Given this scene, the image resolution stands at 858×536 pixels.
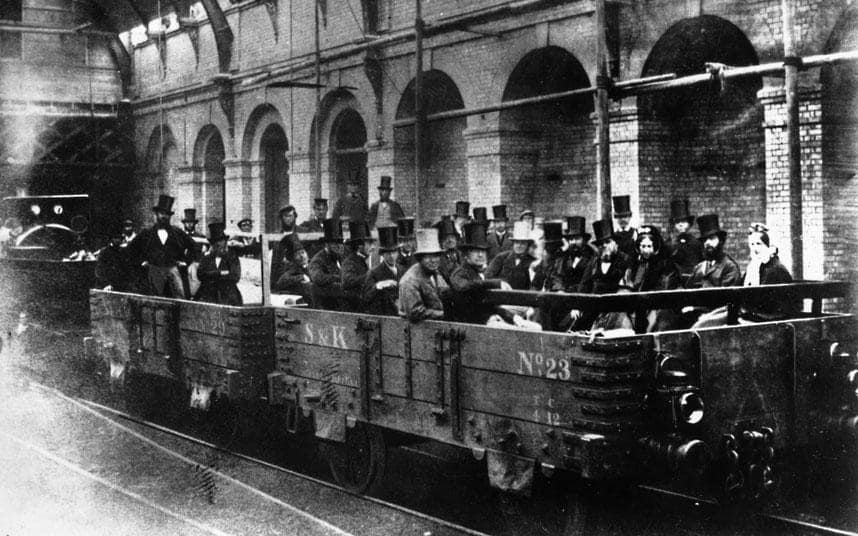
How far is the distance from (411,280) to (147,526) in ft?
8.24

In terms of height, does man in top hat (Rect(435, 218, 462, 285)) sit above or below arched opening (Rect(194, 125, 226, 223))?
below

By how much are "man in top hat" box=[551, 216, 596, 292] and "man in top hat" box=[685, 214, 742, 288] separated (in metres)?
1.00

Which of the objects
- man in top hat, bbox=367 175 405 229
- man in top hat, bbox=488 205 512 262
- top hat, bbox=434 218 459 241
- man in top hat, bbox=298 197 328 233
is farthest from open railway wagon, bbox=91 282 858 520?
man in top hat, bbox=367 175 405 229

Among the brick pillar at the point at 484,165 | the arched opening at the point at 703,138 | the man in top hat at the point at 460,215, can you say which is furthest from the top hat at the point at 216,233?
the brick pillar at the point at 484,165

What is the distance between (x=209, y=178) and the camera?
27531mm

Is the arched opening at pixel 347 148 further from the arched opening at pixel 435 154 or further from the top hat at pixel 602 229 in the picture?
the top hat at pixel 602 229

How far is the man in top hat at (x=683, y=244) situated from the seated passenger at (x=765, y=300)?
1.53m

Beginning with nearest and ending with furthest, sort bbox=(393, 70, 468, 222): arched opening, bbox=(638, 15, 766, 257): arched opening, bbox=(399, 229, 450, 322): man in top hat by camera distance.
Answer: bbox=(399, 229, 450, 322): man in top hat, bbox=(638, 15, 766, 257): arched opening, bbox=(393, 70, 468, 222): arched opening

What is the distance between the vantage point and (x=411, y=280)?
6680mm

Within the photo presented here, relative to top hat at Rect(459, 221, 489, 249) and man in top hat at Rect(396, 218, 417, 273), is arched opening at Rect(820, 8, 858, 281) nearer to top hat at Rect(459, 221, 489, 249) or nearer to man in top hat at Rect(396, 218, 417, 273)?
man in top hat at Rect(396, 218, 417, 273)

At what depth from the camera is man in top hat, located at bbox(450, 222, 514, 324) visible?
23.6ft

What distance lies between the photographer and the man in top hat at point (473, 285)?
7203 mm

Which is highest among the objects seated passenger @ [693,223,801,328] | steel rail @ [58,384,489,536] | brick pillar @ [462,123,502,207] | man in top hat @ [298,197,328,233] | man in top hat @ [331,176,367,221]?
brick pillar @ [462,123,502,207]

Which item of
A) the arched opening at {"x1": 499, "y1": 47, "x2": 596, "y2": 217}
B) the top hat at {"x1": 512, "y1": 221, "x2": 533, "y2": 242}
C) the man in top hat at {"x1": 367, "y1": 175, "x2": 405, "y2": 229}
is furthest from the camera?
the arched opening at {"x1": 499, "y1": 47, "x2": 596, "y2": 217}
